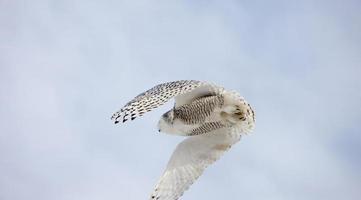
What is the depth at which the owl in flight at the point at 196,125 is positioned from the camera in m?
11.8

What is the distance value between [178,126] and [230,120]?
76cm

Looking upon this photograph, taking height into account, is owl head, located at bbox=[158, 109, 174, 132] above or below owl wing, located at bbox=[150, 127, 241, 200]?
above

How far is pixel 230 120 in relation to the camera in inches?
479

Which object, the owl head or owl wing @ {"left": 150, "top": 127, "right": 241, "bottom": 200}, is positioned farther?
owl wing @ {"left": 150, "top": 127, "right": 241, "bottom": 200}

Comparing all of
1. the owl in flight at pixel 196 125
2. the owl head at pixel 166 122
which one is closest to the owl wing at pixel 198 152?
the owl in flight at pixel 196 125

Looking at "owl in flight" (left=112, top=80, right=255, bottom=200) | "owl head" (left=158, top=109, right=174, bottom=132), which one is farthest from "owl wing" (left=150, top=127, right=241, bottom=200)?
"owl head" (left=158, top=109, right=174, bottom=132)

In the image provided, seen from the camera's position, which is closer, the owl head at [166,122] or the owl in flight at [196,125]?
the owl in flight at [196,125]

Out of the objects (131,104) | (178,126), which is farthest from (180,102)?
(131,104)

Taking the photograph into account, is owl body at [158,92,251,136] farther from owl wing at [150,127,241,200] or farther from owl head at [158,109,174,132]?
owl wing at [150,127,241,200]

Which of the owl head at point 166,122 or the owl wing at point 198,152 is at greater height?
the owl head at point 166,122

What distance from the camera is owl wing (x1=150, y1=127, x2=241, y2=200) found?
1232 cm

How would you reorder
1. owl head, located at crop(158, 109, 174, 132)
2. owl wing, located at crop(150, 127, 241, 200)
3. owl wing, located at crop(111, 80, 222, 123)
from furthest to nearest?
owl wing, located at crop(150, 127, 241, 200) → owl head, located at crop(158, 109, 174, 132) → owl wing, located at crop(111, 80, 222, 123)

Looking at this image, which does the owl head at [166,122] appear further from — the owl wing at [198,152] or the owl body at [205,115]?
the owl wing at [198,152]

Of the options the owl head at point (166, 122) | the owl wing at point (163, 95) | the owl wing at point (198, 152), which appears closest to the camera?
the owl wing at point (163, 95)
